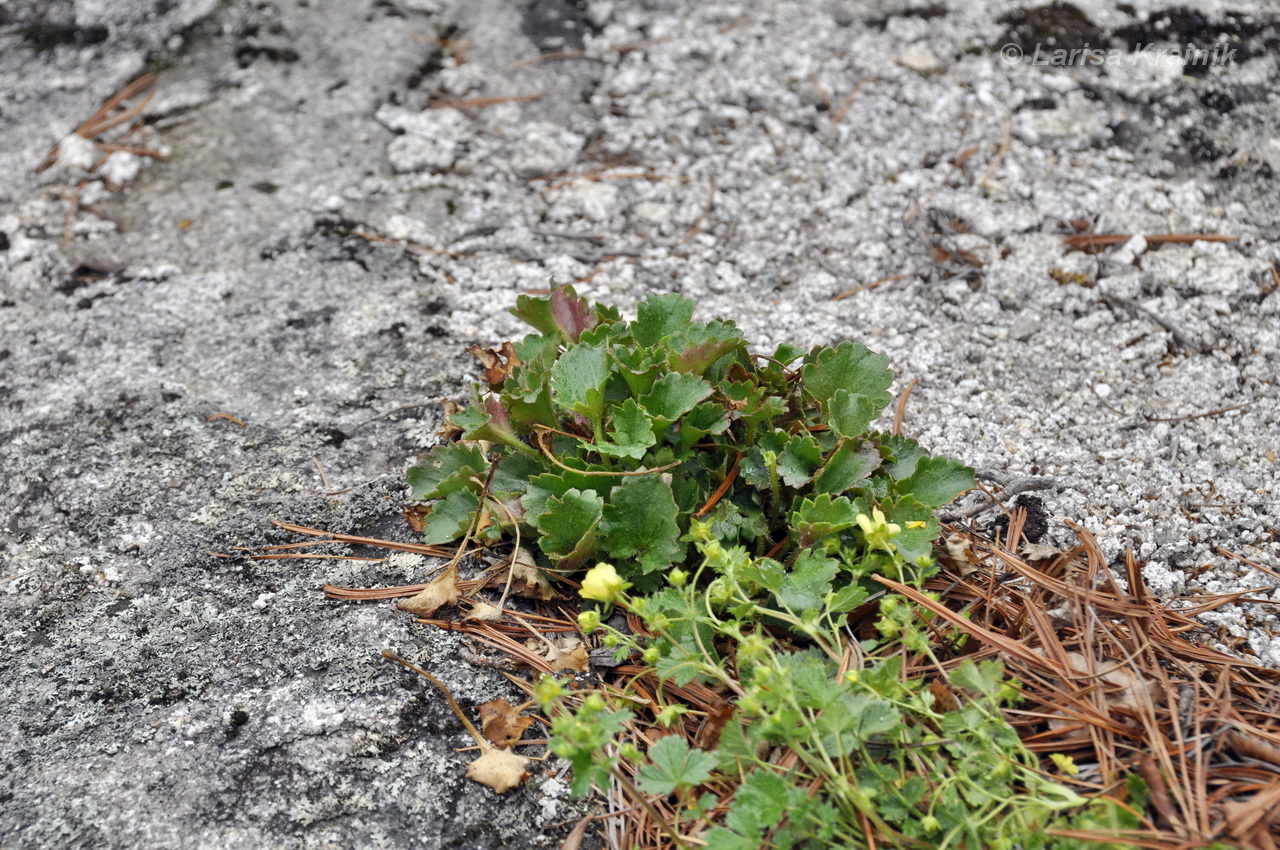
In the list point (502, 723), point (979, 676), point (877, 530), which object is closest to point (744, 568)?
point (877, 530)

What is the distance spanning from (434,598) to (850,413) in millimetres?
1069

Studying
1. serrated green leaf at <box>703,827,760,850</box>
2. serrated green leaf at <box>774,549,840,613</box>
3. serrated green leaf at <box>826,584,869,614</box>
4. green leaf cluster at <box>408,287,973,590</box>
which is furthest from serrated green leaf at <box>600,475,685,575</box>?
serrated green leaf at <box>703,827,760,850</box>

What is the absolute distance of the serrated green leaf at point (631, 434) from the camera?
200 centimetres

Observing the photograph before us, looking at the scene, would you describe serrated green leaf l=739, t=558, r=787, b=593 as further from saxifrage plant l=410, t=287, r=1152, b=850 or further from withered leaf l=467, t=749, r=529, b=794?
withered leaf l=467, t=749, r=529, b=794

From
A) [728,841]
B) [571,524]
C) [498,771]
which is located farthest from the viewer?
[571,524]

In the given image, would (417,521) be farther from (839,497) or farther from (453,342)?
(839,497)

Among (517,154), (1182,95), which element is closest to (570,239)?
(517,154)

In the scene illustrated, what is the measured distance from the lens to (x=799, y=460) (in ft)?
6.88

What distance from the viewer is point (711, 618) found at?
5.97ft

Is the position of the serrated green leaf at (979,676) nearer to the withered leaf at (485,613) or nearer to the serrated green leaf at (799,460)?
the serrated green leaf at (799,460)

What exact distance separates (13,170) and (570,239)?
2.35 metres

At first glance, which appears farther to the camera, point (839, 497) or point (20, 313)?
point (20, 313)

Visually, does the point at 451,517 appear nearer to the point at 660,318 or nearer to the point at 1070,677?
the point at 660,318

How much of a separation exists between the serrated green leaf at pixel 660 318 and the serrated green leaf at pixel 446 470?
→ 522mm
